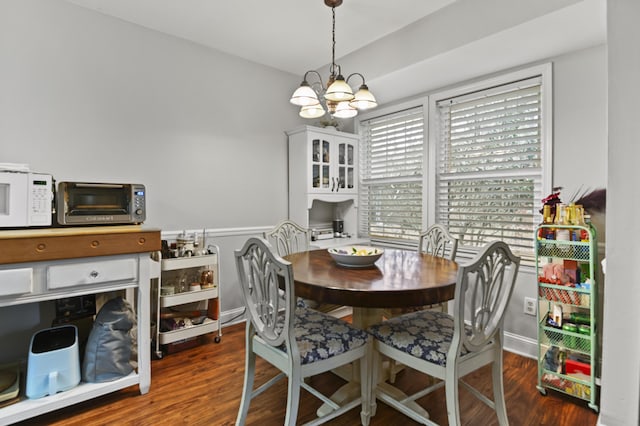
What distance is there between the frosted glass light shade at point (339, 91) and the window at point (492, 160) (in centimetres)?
147

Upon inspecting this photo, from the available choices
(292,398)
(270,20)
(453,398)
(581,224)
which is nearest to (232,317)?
(292,398)

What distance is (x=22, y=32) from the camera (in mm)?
2186

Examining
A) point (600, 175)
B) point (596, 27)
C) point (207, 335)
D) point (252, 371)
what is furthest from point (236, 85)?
point (600, 175)

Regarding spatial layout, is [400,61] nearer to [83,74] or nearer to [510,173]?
[510,173]

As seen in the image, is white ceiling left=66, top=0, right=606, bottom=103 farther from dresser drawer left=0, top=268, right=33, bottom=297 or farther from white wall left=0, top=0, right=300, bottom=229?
dresser drawer left=0, top=268, right=33, bottom=297

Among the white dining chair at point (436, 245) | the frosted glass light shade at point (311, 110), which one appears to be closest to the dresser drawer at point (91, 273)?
the frosted glass light shade at point (311, 110)

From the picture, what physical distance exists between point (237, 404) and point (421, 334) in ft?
3.78

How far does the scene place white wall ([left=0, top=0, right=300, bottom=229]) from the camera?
7.27 feet

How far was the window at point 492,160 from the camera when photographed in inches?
100

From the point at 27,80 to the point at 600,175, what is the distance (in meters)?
3.94

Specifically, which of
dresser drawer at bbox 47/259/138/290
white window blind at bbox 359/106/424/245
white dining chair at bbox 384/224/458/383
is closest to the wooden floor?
white dining chair at bbox 384/224/458/383

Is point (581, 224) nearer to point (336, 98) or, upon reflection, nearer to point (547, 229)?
point (547, 229)

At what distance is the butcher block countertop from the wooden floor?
2.93 feet

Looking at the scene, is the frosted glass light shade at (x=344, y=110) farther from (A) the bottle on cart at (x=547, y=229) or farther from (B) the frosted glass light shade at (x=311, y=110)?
(A) the bottle on cart at (x=547, y=229)
